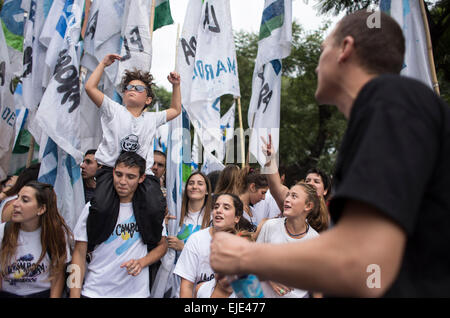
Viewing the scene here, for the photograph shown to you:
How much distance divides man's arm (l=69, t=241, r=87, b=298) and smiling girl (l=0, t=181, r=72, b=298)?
10 cm

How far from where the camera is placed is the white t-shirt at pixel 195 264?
362 cm

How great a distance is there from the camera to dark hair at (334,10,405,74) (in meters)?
1.16

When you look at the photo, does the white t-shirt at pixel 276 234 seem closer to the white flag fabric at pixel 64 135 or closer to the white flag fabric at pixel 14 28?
the white flag fabric at pixel 64 135

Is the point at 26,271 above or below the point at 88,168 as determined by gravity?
below

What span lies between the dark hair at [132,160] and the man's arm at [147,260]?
0.69m

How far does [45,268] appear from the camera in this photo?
343 centimetres

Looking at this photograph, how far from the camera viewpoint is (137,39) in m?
5.06

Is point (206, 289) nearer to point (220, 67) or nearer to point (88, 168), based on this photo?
point (88, 168)

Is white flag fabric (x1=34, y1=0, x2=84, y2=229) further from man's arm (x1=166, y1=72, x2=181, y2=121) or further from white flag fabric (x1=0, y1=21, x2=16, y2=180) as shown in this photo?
man's arm (x1=166, y1=72, x2=181, y2=121)

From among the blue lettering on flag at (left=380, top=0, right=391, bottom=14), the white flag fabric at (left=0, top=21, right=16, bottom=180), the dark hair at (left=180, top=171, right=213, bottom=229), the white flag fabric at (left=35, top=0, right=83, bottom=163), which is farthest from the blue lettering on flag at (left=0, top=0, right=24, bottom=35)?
the blue lettering on flag at (left=380, top=0, right=391, bottom=14)

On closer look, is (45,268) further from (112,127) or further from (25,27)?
(25,27)

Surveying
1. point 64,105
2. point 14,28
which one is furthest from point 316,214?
point 14,28

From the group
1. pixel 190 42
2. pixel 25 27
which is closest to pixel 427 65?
pixel 190 42

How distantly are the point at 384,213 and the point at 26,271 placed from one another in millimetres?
3229
